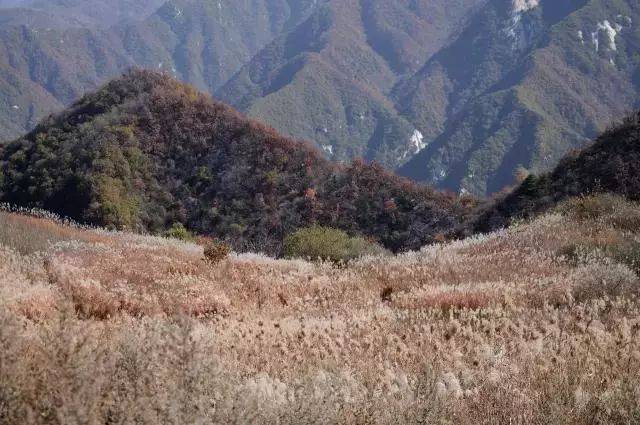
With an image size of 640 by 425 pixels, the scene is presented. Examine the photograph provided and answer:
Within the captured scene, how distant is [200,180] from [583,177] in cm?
2281

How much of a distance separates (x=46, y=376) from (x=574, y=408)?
93.3 inches

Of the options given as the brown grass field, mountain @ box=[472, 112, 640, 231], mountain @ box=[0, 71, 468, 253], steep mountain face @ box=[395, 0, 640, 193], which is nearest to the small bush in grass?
the brown grass field

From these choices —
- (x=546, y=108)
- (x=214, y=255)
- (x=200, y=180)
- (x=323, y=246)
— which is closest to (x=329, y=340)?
(x=214, y=255)

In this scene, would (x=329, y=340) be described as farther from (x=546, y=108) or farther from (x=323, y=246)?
(x=546, y=108)

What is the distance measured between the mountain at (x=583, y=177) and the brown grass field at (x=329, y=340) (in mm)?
12922

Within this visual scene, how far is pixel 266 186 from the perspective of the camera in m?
35.4

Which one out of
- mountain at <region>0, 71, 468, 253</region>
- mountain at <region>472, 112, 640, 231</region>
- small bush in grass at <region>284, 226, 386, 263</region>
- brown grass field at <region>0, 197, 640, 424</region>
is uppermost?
mountain at <region>472, 112, 640, 231</region>

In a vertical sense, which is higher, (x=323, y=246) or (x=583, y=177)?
(x=583, y=177)

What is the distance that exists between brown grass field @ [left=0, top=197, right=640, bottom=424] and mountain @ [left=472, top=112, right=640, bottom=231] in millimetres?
12922

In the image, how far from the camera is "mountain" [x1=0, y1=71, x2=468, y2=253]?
32625 mm

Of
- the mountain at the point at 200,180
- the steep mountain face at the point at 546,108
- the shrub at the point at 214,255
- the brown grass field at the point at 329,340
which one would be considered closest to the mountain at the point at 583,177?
the mountain at the point at 200,180

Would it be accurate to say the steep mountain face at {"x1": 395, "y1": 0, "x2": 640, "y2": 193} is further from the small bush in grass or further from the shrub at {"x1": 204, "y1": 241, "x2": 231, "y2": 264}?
the shrub at {"x1": 204, "y1": 241, "x2": 231, "y2": 264}

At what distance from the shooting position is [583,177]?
22.8 m

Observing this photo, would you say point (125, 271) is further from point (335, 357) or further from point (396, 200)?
point (396, 200)
